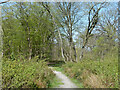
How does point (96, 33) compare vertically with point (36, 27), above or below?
below

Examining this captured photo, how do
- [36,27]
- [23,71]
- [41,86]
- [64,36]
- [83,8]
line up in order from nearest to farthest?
1. [23,71]
2. [41,86]
3. [83,8]
4. [64,36]
5. [36,27]

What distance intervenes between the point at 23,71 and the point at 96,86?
1.18 meters

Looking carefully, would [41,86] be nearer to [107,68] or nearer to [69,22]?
[107,68]

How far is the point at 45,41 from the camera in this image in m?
3.57

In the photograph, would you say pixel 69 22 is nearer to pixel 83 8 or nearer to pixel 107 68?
pixel 83 8

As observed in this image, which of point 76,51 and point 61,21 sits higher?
point 61,21

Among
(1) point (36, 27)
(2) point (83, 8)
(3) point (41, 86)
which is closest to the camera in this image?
(3) point (41, 86)

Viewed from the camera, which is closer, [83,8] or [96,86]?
[96,86]

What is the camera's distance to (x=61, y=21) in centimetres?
340

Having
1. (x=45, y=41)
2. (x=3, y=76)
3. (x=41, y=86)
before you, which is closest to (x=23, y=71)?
(x=3, y=76)

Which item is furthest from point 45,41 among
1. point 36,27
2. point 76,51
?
point 76,51

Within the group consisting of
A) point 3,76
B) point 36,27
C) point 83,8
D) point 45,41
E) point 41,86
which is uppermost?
point 83,8

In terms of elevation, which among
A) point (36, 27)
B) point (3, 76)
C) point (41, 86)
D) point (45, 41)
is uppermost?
point (36, 27)

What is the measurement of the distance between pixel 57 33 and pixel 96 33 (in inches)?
49.8
